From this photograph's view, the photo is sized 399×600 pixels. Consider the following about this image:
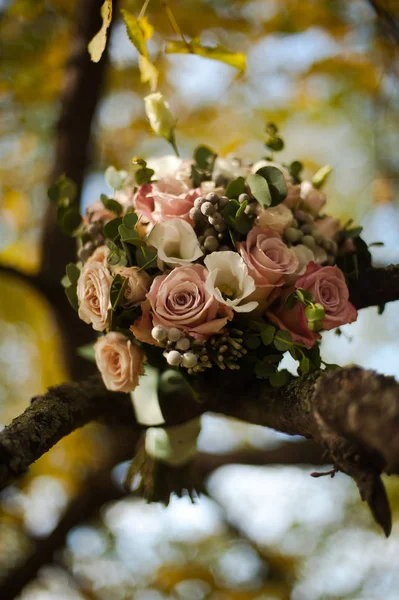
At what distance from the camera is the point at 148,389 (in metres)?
0.91

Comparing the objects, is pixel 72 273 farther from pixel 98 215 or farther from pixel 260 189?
pixel 260 189

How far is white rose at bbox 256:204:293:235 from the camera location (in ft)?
2.64

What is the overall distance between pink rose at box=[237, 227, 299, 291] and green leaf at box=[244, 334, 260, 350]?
0.24ft

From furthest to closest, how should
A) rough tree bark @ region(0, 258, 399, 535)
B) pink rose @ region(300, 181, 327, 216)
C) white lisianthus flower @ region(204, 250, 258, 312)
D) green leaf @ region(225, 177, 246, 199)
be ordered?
pink rose @ region(300, 181, 327, 216), green leaf @ region(225, 177, 246, 199), white lisianthus flower @ region(204, 250, 258, 312), rough tree bark @ region(0, 258, 399, 535)

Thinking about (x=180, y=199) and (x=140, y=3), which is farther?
(x=140, y=3)

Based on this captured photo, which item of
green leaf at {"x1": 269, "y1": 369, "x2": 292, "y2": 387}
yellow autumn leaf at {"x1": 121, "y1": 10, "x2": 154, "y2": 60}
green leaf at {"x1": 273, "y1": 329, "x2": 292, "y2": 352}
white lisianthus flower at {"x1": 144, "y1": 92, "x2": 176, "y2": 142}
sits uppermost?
yellow autumn leaf at {"x1": 121, "y1": 10, "x2": 154, "y2": 60}

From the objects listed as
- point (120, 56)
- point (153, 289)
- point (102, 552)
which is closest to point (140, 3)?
point (120, 56)

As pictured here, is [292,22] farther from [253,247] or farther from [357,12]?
[253,247]

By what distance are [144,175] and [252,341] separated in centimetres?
31

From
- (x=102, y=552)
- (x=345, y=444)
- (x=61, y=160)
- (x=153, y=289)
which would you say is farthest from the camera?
(x=102, y=552)

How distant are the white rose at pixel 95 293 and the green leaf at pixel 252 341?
197 millimetres

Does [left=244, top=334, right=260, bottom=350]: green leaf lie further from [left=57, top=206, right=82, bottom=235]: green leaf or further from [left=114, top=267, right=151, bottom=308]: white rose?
[left=57, top=206, right=82, bottom=235]: green leaf

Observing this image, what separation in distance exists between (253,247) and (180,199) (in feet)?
0.42

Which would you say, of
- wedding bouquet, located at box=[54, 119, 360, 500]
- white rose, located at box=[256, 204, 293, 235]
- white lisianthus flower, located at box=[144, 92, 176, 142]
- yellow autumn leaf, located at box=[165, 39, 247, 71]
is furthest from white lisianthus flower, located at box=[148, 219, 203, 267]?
yellow autumn leaf, located at box=[165, 39, 247, 71]
